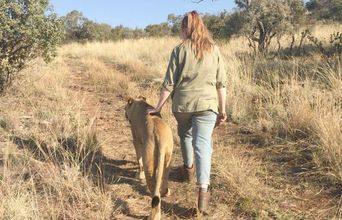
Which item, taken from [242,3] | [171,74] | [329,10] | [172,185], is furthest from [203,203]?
[329,10]

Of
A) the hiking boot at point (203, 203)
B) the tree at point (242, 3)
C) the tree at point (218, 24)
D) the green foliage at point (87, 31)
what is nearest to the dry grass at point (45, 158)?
the hiking boot at point (203, 203)

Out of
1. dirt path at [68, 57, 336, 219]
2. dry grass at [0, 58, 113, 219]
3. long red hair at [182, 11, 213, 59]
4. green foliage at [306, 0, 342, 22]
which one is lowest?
dirt path at [68, 57, 336, 219]

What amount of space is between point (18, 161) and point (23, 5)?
4041 millimetres

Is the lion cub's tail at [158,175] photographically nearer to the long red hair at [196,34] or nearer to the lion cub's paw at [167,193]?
the lion cub's paw at [167,193]

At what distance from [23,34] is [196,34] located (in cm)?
493

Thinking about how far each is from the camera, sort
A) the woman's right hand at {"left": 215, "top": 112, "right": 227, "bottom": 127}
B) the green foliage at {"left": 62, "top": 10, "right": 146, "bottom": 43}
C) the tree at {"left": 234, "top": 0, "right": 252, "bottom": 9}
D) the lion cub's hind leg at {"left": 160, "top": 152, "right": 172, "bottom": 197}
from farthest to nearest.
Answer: the green foliage at {"left": 62, "top": 10, "right": 146, "bottom": 43} → the tree at {"left": 234, "top": 0, "right": 252, "bottom": 9} → the woman's right hand at {"left": 215, "top": 112, "right": 227, "bottom": 127} → the lion cub's hind leg at {"left": 160, "top": 152, "right": 172, "bottom": 197}

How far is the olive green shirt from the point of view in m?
4.38

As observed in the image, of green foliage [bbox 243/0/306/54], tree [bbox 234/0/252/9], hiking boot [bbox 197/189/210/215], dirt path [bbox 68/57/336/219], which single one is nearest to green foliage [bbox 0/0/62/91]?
dirt path [bbox 68/57/336/219]

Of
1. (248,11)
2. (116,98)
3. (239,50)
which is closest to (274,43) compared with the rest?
(248,11)

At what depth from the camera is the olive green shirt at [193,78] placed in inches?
173

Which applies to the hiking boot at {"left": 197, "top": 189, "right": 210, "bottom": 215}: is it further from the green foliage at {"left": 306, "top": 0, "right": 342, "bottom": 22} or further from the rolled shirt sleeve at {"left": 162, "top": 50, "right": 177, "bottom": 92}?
the green foliage at {"left": 306, "top": 0, "right": 342, "bottom": 22}

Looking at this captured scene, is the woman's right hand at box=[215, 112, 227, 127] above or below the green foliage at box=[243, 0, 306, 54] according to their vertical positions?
below

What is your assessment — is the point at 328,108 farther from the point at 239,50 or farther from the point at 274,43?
the point at 274,43

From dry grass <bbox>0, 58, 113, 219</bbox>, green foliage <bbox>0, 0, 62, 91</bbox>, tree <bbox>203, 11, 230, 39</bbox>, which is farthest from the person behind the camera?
tree <bbox>203, 11, 230, 39</bbox>
